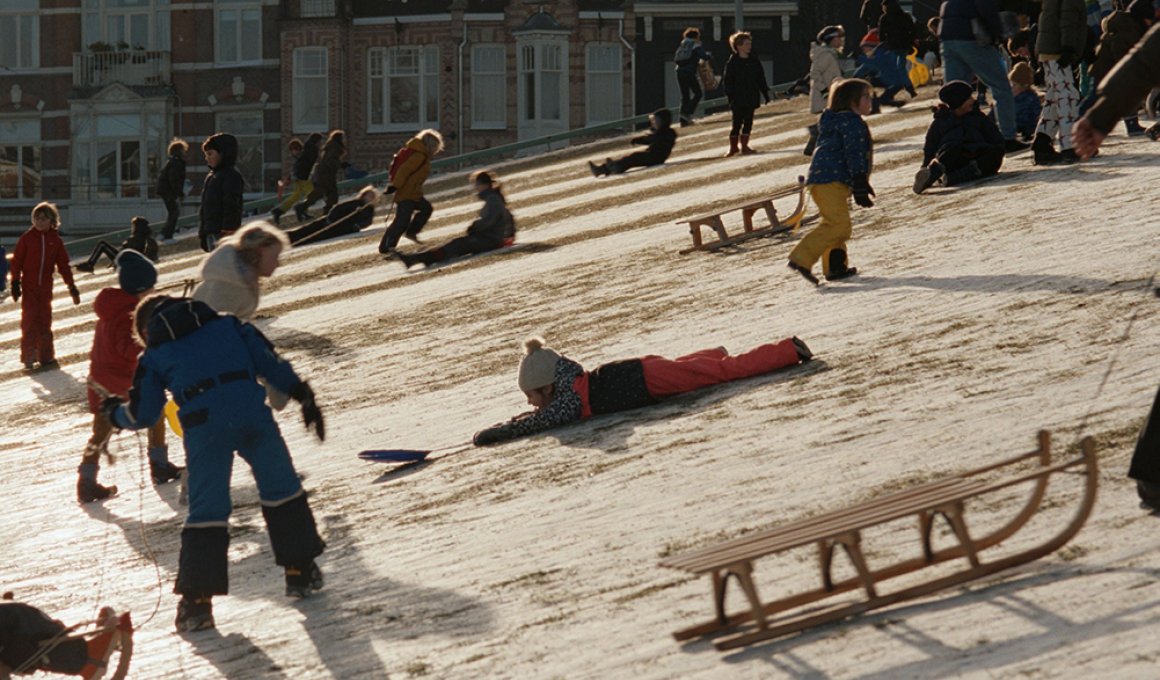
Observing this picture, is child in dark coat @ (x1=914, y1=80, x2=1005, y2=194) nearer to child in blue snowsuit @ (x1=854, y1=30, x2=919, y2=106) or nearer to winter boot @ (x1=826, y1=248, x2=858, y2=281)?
winter boot @ (x1=826, y1=248, x2=858, y2=281)

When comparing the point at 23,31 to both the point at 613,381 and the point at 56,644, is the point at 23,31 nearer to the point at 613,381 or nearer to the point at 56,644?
the point at 613,381

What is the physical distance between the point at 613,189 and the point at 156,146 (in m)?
27.6

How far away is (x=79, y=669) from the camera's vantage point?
7727 millimetres

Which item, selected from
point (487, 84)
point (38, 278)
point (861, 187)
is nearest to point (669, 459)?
point (861, 187)

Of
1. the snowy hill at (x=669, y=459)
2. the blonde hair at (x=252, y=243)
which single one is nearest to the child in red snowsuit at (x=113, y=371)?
the snowy hill at (x=669, y=459)

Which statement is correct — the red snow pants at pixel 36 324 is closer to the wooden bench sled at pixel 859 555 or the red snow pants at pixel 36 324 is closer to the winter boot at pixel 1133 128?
the winter boot at pixel 1133 128

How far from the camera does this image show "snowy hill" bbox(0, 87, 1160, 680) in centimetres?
658

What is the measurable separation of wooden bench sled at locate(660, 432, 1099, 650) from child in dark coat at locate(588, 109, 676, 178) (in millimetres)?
19319

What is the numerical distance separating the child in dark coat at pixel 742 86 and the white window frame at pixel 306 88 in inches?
984

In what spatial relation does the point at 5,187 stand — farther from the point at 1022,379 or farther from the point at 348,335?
the point at 1022,379

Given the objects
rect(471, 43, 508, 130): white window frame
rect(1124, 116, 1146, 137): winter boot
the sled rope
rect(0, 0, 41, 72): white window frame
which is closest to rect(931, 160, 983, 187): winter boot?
rect(1124, 116, 1146, 137): winter boot

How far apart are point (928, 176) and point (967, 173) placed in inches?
14.3

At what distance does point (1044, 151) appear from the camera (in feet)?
53.7

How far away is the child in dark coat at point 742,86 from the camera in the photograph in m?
23.8
